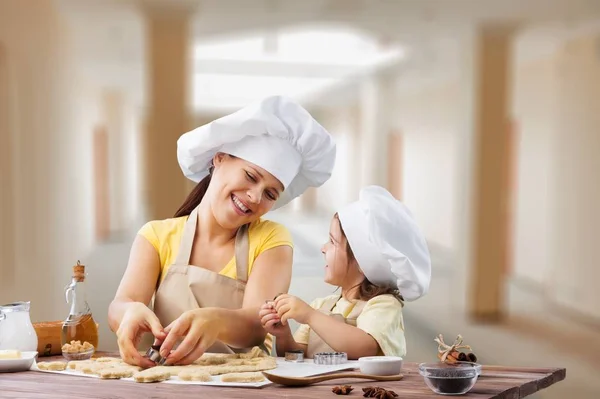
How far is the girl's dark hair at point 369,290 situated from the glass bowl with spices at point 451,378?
1.90 feet

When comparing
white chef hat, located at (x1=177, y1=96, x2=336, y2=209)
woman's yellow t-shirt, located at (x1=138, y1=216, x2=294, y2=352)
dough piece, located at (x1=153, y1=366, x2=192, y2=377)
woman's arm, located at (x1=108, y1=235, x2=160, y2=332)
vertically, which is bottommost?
dough piece, located at (x1=153, y1=366, x2=192, y2=377)

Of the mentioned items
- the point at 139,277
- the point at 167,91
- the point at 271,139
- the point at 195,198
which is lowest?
the point at 139,277

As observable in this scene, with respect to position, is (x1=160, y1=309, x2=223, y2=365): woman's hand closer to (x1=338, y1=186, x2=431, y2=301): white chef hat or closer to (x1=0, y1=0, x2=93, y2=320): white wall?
(x1=338, y1=186, x2=431, y2=301): white chef hat

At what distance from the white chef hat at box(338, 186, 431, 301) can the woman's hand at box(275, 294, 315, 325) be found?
0.28 m

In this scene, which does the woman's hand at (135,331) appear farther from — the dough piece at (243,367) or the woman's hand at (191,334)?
the dough piece at (243,367)

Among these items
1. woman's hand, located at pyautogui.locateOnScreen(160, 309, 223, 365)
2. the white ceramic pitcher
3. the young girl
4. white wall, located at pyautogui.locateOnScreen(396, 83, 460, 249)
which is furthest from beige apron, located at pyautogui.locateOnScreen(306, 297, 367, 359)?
white wall, located at pyautogui.locateOnScreen(396, 83, 460, 249)

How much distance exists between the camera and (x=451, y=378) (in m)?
1.79

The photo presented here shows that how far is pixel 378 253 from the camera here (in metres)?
2.33

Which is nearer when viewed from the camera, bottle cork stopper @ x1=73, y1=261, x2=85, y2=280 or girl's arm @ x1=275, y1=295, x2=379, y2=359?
girl's arm @ x1=275, y1=295, x2=379, y2=359

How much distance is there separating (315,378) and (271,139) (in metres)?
0.73

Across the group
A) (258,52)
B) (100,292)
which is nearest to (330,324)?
(100,292)

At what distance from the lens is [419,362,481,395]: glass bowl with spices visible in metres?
1.79

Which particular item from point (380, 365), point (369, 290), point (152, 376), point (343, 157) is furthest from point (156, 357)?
point (343, 157)

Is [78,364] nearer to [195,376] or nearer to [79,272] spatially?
[79,272]
